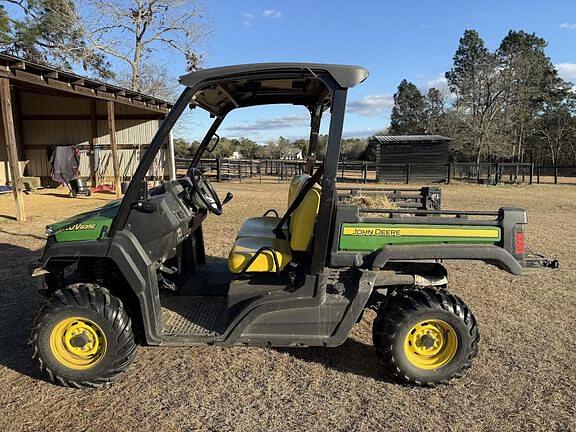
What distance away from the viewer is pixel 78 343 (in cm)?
281

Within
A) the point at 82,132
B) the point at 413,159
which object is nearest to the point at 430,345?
the point at 82,132

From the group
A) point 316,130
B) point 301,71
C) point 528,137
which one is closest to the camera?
point 301,71

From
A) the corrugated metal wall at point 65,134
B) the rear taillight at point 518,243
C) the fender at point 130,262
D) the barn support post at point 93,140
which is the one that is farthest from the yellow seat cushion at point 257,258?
the barn support post at point 93,140

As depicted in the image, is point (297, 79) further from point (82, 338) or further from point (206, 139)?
point (82, 338)

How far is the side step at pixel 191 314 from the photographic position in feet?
9.77

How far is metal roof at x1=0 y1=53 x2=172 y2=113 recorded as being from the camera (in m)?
9.38

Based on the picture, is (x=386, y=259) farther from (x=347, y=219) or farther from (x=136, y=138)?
(x=136, y=138)

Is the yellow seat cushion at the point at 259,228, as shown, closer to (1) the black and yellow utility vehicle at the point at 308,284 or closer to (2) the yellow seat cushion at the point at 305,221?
(2) the yellow seat cushion at the point at 305,221

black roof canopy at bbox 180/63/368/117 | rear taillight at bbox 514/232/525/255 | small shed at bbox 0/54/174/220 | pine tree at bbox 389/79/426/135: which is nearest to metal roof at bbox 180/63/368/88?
black roof canopy at bbox 180/63/368/117

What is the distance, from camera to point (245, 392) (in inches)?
110

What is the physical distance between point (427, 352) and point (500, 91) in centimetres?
3384

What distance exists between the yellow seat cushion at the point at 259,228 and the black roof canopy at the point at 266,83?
106 cm

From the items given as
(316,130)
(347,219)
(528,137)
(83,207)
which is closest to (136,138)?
(83,207)

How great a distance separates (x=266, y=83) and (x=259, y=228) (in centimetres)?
130
